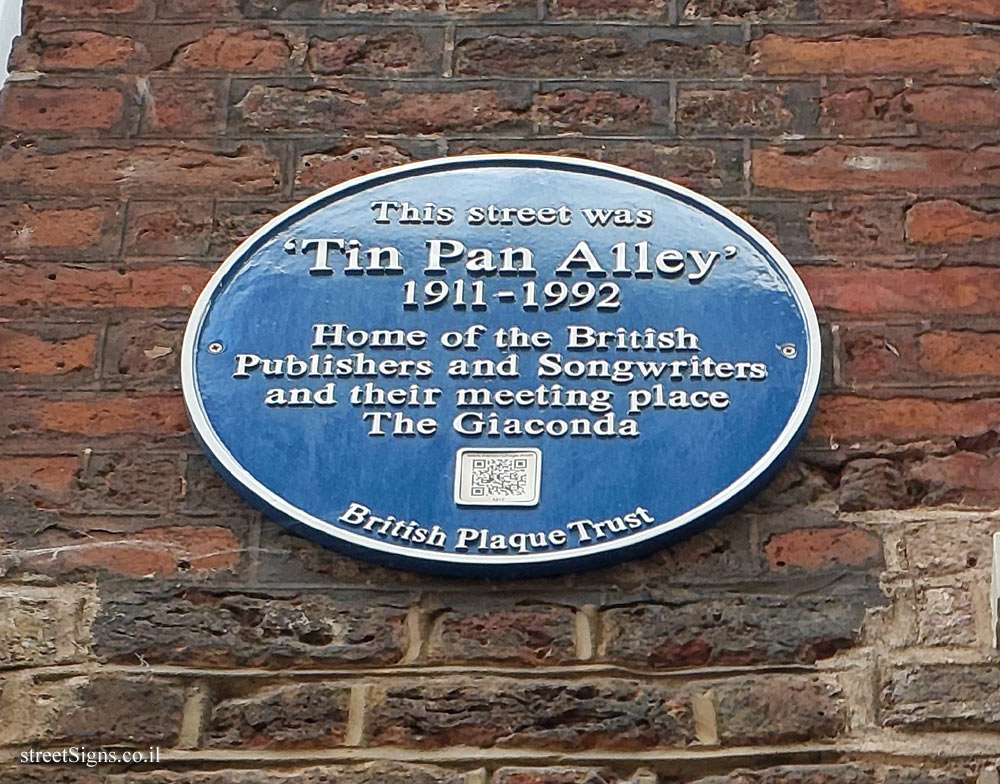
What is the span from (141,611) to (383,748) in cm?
42

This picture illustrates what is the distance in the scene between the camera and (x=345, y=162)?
337 centimetres

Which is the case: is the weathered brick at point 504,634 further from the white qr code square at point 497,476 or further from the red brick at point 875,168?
the red brick at point 875,168

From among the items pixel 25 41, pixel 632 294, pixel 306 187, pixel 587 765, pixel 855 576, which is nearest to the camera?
pixel 587 765

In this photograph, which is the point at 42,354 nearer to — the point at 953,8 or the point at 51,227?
the point at 51,227

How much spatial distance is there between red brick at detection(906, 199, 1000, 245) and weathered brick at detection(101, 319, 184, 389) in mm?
1206

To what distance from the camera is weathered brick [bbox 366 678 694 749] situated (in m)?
2.68

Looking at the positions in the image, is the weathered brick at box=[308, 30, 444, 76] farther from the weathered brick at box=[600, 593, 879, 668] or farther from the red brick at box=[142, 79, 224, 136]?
the weathered brick at box=[600, 593, 879, 668]

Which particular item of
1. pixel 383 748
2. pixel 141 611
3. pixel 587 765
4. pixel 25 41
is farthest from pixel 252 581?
pixel 25 41

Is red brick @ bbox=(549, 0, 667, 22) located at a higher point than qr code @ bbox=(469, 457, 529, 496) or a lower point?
higher

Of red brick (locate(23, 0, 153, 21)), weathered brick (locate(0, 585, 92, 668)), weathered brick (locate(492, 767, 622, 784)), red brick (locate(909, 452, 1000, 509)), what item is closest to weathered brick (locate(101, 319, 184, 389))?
weathered brick (locate(0, 585, 92, 668))

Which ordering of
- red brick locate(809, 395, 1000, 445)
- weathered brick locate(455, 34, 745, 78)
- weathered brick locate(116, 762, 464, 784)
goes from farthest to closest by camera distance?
1. weathered brick locate(455, 34, 745, 78)
2. red brick locate(809, 395, 1000, 445)
3. weathered brick locate(116, 762, 464, 784)

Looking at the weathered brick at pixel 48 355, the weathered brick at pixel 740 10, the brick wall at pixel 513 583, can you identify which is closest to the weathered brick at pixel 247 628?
the brick wall at pixel 513 583

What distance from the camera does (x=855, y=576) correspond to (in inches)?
112

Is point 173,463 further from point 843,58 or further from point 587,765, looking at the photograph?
point 843,58
